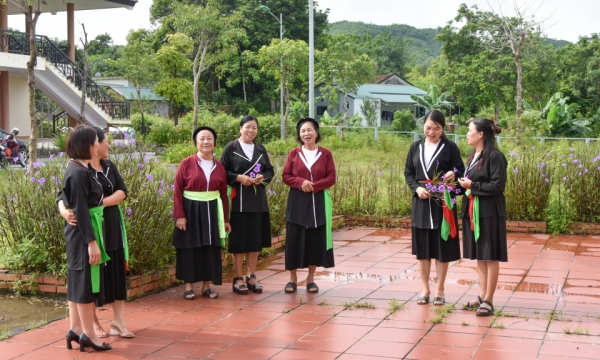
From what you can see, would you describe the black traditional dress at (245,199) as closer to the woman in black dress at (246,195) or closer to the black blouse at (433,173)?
the woman in black dress at (246,195)

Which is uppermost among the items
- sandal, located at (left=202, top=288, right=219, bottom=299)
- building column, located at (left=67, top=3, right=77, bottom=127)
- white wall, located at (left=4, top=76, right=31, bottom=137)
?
building column, located at (left=67, top=3, right=77, bottom=127)

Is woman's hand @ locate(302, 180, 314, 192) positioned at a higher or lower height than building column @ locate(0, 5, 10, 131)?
lower

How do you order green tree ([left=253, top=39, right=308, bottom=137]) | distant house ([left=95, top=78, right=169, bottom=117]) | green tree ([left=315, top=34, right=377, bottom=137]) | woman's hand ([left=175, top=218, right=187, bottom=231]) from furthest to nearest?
distant house ([left=95, top=78, right=169, bottom=117]) < green tree ([left=315, top=34, right=377, bottom=137]) < green tree ([left=253, top=39, right=308, bottom=137]) < woman's hand ([left=175, top=218, right=187, bottom=231])

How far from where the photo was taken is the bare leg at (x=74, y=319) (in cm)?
480

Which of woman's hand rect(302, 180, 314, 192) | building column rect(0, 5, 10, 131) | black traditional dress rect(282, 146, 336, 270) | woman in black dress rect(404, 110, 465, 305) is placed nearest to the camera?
woman in black dress rect(404, 110, 465, 305)

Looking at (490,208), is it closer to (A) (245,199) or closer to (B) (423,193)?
(B) (423,193)

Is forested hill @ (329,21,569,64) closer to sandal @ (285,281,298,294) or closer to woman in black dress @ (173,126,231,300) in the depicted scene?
sandal @ (285,281,298,294)

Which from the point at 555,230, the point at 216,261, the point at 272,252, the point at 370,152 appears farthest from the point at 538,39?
the point at 216,261

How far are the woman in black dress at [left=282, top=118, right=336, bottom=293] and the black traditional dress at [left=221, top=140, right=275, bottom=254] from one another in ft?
0.93

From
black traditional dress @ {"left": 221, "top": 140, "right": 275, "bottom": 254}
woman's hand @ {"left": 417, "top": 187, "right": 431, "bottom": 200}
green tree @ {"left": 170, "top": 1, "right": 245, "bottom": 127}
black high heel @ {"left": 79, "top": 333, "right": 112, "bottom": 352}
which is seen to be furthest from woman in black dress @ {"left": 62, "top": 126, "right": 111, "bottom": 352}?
green tree @ {"left": 170, "top": 1, "right": 245, "bottom": 127}

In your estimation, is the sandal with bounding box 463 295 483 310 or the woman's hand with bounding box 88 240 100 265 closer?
the woman's hand with bounding box 88 240 100 265

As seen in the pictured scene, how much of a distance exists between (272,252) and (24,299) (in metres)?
3.32

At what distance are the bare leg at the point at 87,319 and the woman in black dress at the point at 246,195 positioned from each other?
6.59 ft

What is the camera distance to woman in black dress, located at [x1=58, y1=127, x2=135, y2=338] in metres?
4.94
